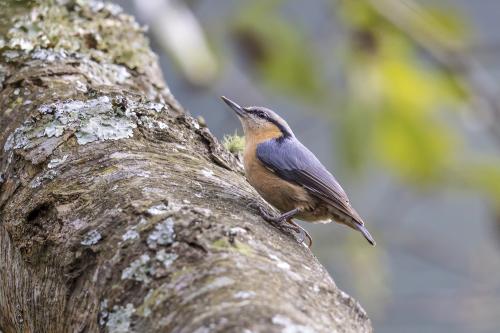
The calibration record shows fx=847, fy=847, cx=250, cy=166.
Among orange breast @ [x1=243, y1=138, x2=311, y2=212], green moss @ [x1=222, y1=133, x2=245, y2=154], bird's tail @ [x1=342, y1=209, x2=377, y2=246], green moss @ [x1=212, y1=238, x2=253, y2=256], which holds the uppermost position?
green moss @ [x1=222, y1=133, x2=245, y2=154]

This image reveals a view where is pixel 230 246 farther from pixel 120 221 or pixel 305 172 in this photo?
pixel 305 172

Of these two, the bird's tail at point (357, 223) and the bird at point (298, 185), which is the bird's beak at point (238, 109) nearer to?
the bird at point (298, 185)

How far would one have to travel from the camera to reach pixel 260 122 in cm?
394

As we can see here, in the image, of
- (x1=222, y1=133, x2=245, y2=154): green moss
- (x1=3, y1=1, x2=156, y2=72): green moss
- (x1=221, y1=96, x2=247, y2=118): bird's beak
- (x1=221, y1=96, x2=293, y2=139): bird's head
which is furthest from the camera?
(x1=221, y1=96, x2=247, y2=118): bird's beak

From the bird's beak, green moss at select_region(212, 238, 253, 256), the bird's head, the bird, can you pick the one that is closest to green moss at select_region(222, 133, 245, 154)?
the bird

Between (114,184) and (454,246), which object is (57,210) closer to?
(114,184)

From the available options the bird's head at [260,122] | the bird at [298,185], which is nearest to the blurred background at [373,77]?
the bird's head at [260,122]

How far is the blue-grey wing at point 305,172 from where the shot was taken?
334 centimetres

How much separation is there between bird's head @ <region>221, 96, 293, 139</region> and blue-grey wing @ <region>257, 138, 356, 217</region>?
0.94 feet

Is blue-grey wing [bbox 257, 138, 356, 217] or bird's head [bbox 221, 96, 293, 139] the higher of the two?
bird's head [bbox 221, 96, 293, 139]

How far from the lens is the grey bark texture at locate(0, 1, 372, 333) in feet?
5.91

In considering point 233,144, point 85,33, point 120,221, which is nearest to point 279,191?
point 233,144

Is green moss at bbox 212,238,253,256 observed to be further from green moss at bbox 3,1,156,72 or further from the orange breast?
green moss at bbox 3,1,156,72

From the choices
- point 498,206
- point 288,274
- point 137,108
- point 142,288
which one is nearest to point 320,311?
point 288,274
